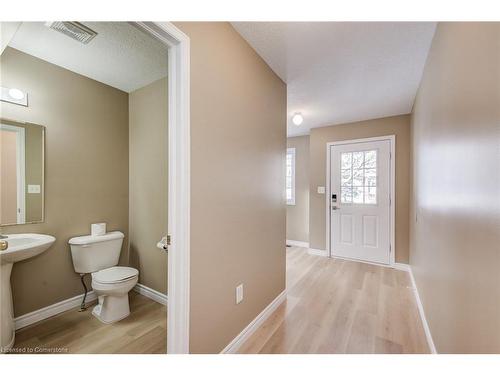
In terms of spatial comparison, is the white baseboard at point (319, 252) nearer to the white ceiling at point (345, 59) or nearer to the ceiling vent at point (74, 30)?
the white ceiling at point (345, 59)

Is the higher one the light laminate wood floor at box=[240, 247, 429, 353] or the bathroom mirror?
the bathroom mirror

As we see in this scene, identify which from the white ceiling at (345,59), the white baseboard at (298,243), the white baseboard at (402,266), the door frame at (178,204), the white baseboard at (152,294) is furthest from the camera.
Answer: the white baseboard at (298,243)

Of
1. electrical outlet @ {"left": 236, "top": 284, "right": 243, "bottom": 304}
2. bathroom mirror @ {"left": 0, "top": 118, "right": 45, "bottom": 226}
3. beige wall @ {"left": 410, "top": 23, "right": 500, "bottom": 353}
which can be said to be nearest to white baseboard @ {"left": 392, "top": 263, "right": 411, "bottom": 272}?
beige wall @ {"left": 410, "top": 23, "right": 500, "bottom": 353}

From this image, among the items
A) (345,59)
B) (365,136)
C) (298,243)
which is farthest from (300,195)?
(345,59)

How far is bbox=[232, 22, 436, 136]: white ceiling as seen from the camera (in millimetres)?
1564

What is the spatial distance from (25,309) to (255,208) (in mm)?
2135

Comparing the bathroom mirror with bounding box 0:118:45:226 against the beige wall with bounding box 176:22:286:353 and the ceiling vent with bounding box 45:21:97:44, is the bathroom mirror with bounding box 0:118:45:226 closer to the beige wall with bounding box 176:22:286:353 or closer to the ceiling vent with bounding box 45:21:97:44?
the ceiling vent with bounding box 45:21:97:44

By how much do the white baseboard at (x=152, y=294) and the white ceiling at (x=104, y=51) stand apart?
2256 mm

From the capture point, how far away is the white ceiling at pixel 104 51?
1.61 m

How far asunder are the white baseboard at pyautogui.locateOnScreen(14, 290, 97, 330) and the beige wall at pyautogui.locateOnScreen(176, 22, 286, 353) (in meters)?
1.67

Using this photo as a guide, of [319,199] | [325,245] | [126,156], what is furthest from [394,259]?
[126,156]

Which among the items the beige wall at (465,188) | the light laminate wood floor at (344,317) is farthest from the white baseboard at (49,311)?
the beige wall at (465,188)
